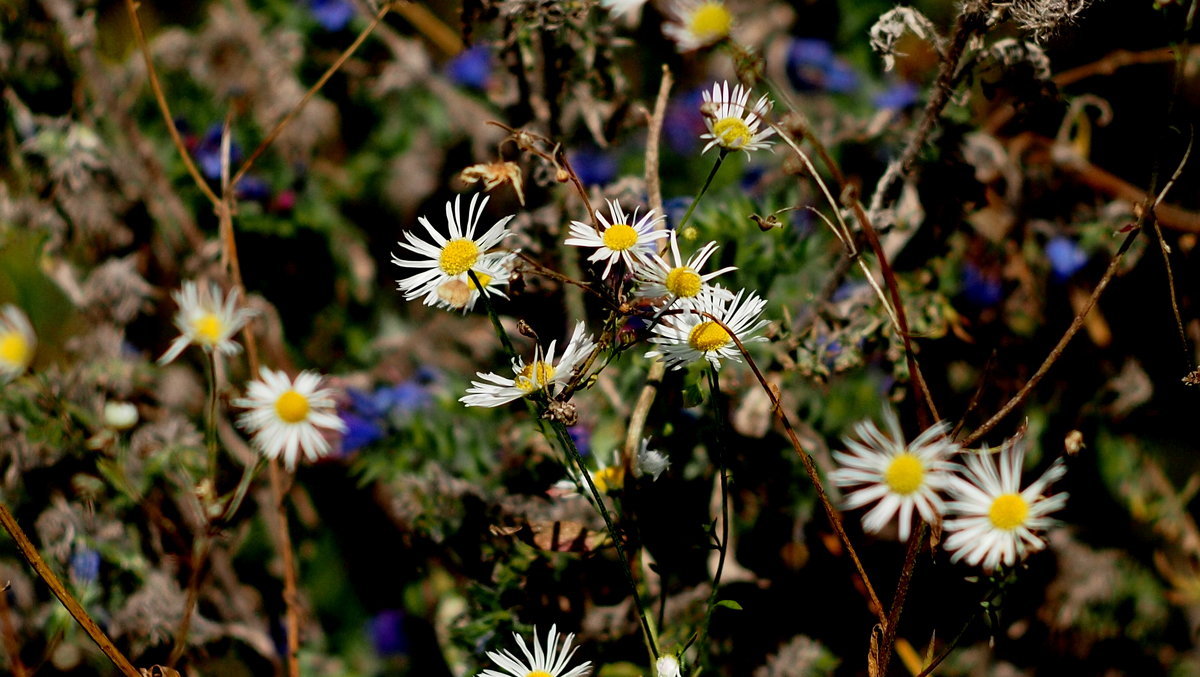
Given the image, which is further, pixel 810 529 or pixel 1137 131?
pixel 1137 131

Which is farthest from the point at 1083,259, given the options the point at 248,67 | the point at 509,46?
the point at 248,67

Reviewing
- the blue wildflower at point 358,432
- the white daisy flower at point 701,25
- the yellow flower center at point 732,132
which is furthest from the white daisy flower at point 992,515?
the blue wildflower at point 358,432

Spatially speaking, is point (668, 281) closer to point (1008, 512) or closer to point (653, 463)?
point (653, 463)

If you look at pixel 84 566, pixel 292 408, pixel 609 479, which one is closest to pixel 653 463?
pixel 609 479

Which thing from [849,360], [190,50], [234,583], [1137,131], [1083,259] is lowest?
[234,583]

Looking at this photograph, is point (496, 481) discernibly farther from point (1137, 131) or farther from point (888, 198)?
point (1137, 131)

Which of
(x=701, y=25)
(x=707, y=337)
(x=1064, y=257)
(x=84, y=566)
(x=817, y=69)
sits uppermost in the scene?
(x=817, y=69)

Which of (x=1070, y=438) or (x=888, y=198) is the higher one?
(x=888, y=198)

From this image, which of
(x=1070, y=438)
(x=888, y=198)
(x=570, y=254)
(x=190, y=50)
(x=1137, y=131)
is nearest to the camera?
(x=1070, y=438)

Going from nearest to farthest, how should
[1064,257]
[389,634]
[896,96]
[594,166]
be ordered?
[1064,257] → [389,634] → [896,96] → [594,166]
